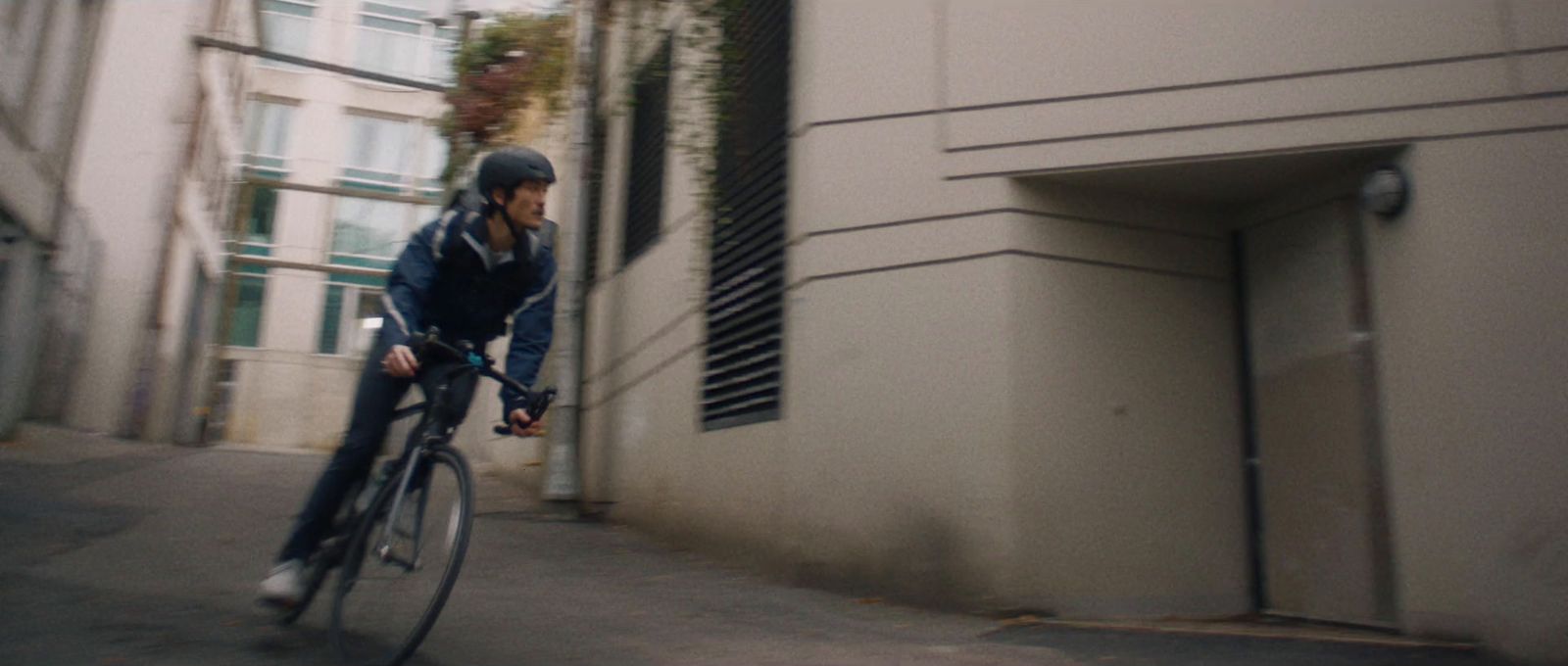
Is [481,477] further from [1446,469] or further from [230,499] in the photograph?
[1446,469]

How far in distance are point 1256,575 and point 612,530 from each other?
15.4 feet

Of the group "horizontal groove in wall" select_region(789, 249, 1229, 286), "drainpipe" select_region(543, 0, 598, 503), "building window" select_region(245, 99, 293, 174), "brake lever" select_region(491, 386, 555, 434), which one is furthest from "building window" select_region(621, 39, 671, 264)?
"building window" select_region(245, 99, 293, 174)

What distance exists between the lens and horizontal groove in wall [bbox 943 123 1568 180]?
5.10 metres

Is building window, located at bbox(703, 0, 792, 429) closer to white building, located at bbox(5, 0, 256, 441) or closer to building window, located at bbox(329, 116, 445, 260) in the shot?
white building, located at bbox(5, 0, 256, 441)

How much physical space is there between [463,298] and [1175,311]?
3837 millimetres

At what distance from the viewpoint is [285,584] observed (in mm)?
4121

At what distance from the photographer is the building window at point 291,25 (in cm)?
3028

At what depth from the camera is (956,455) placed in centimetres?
591

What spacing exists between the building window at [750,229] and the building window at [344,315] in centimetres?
2541

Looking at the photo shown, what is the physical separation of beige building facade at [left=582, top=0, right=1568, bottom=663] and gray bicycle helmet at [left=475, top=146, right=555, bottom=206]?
2.67m

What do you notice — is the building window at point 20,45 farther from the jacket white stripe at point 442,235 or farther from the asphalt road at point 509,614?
the jacket white stripe at point 442,235

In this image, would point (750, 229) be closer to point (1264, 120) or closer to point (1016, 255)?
point (1016, 255)

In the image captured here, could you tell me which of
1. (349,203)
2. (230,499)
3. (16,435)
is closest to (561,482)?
(230,499)

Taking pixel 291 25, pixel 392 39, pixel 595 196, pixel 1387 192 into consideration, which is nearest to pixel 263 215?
pixel 291 25
